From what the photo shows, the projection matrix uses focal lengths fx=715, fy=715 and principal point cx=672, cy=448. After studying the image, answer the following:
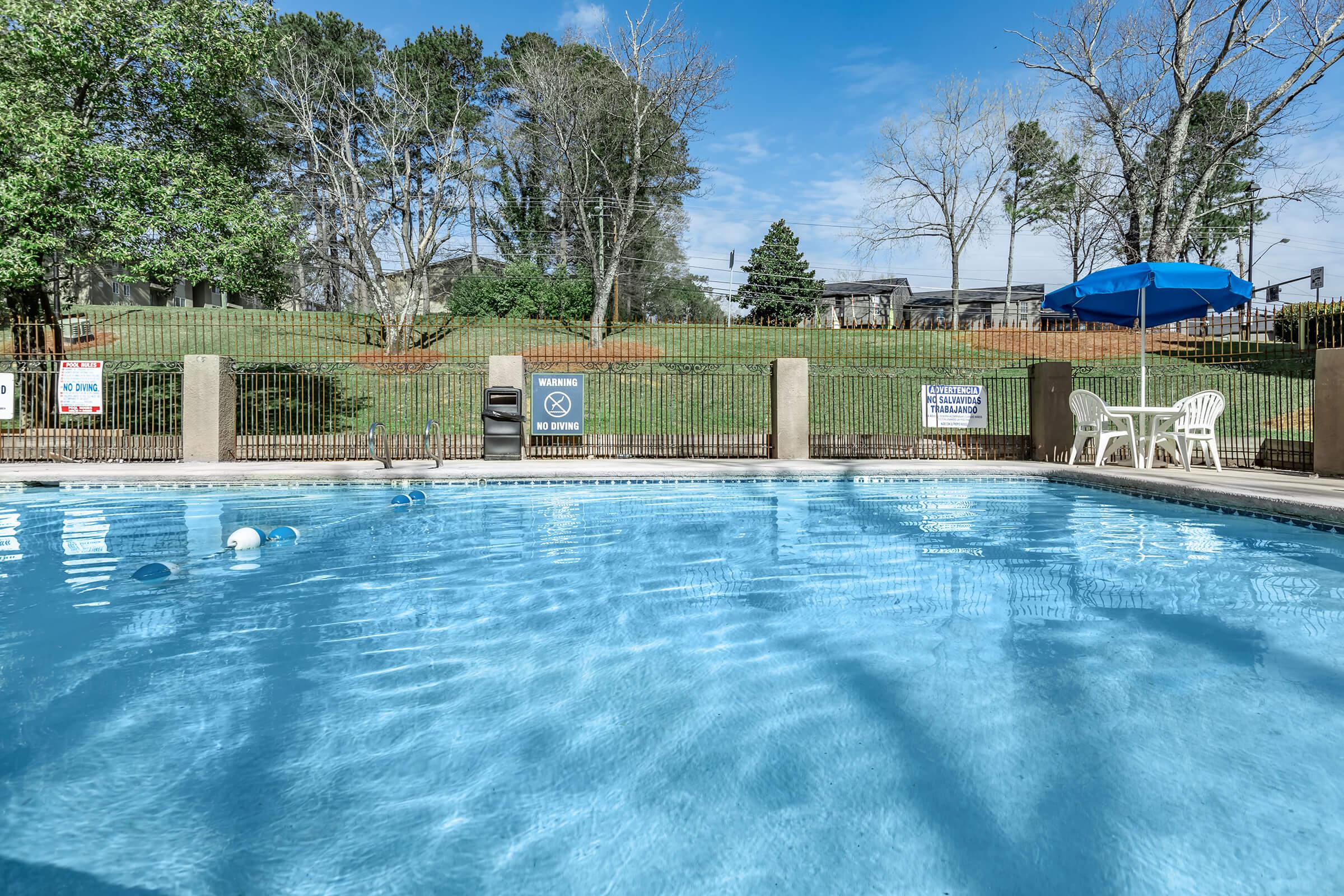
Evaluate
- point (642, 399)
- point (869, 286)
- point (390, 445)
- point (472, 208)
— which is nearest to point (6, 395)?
point (390, 445)

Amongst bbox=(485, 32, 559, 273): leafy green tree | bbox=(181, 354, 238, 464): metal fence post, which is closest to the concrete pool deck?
bbox=(181, 354, 238, 464): metal fence post

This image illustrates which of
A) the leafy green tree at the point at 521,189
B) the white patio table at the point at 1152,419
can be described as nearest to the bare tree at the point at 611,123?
the leafy green tree at the point at 521,189

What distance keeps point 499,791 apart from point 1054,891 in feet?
5.40

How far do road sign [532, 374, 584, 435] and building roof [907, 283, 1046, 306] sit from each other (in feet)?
145

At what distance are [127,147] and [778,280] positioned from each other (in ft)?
136

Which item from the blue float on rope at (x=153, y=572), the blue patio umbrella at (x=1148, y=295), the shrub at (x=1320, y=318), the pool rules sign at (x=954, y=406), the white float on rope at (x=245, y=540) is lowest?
the blue float on rope at (x=153, y=572)

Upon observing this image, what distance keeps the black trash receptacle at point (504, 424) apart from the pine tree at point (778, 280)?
36.1 metres

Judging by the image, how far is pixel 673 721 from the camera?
115 inches

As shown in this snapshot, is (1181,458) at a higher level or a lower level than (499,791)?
higher

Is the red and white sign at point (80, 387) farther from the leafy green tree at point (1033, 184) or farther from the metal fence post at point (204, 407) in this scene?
the leafy green tree at point (1033, 184)

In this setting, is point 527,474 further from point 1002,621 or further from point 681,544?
point 1002,621

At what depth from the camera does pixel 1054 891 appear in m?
1.87

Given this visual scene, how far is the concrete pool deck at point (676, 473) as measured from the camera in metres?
8.09

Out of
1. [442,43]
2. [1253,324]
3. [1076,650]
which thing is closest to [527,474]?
[1076,650]
